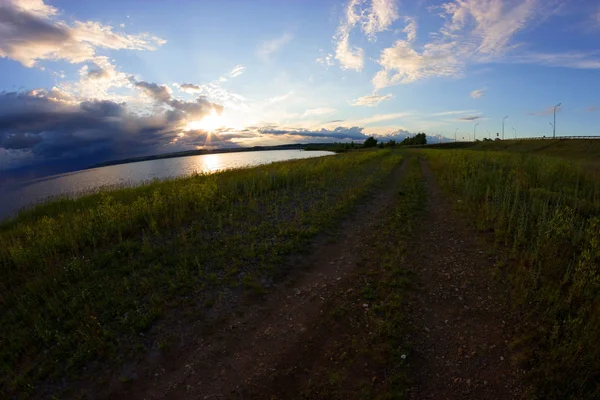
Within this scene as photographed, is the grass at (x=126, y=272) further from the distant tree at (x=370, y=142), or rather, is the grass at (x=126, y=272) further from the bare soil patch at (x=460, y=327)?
the distant tree at (x=370, y=142)

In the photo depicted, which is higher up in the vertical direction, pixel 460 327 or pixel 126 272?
pixel 126 272

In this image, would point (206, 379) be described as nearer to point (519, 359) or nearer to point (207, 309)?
point (207, 309)

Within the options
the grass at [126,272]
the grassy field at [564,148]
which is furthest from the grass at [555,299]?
the grassy field at [564,148]

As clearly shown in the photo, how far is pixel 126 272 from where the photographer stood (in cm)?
875

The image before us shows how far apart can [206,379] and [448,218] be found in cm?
1161

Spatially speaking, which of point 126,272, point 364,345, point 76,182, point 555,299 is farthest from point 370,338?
point 76,182

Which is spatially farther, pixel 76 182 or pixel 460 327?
pixel 76 182

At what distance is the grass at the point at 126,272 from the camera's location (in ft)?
19.5

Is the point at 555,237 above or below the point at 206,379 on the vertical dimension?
above

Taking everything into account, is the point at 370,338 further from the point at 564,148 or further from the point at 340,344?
the point at 564,148

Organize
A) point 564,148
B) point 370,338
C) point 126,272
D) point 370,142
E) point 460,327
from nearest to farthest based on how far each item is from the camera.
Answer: point 370,338 < point 460,327 < point 126,272 < point 564,148 < point 370,142

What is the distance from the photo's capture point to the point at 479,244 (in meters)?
9.52

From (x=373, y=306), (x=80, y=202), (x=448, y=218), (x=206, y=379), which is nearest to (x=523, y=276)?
(x=373, y=306)

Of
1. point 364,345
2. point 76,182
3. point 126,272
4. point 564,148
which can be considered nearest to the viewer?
point 364,345
